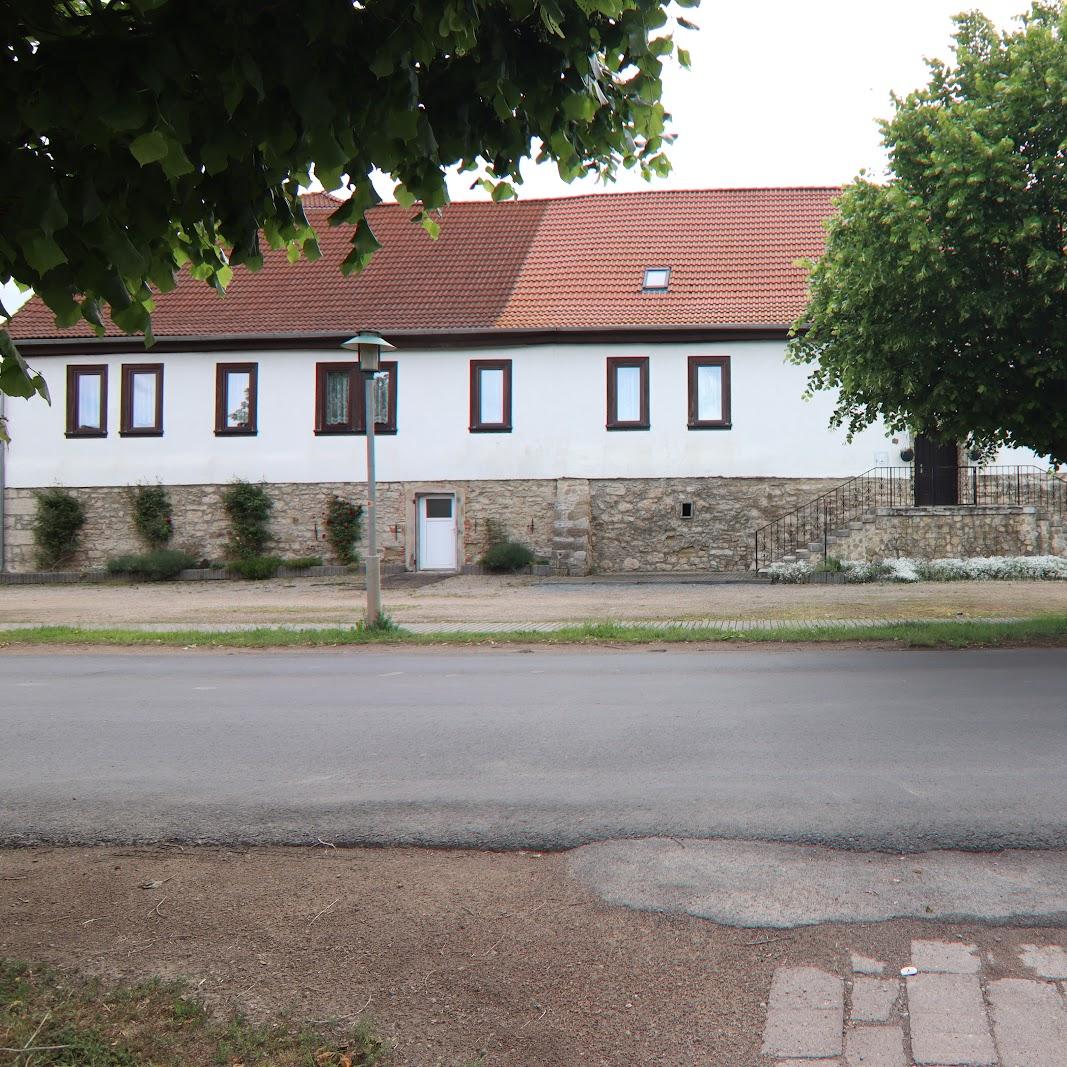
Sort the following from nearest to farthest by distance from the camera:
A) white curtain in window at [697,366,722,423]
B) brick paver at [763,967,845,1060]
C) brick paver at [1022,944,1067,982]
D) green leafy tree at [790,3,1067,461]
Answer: brick paver at [763,967,845,1060] → brick paver at [1022,944,1067,982] → green leafy tree at [790,3,1067,461] → white curtain in window at [697,366,722,423]

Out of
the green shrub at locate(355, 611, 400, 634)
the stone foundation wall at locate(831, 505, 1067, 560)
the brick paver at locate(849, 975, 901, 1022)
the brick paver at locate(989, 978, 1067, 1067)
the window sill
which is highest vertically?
the window sill

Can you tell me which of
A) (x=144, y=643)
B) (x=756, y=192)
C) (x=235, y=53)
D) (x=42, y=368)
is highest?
(x=756, y=192)

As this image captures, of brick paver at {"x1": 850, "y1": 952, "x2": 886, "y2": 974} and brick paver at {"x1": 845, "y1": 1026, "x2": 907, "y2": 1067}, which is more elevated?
brick paver at {"x1": 850, "y1": 952, "x2": 886, "y2": 974}

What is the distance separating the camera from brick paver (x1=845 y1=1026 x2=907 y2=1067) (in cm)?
288

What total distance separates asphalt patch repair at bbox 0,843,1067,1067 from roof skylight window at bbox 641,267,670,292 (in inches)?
935

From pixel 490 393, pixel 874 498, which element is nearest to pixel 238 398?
pixel 490 393

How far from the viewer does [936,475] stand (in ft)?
85.8

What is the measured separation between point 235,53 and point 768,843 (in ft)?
12.4

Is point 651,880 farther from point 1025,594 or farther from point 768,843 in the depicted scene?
point 1025,594

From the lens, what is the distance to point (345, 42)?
352 cm

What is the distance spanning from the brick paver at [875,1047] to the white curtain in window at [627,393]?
23.3m

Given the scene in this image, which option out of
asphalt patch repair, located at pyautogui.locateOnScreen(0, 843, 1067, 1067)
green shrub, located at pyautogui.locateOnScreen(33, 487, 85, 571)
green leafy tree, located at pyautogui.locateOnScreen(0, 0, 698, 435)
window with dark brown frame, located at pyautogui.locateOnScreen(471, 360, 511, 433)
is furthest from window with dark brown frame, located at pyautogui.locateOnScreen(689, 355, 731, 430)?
asphalt patch repair, located at pyautogui.locateOnScreen(0, 843, 1067, 1067)

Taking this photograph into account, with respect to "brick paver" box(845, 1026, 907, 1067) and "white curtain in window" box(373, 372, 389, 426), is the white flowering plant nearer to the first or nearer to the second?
"white curtain in window" box(373, 372, 389, 426)

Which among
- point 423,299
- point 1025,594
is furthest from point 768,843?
point 423,299
